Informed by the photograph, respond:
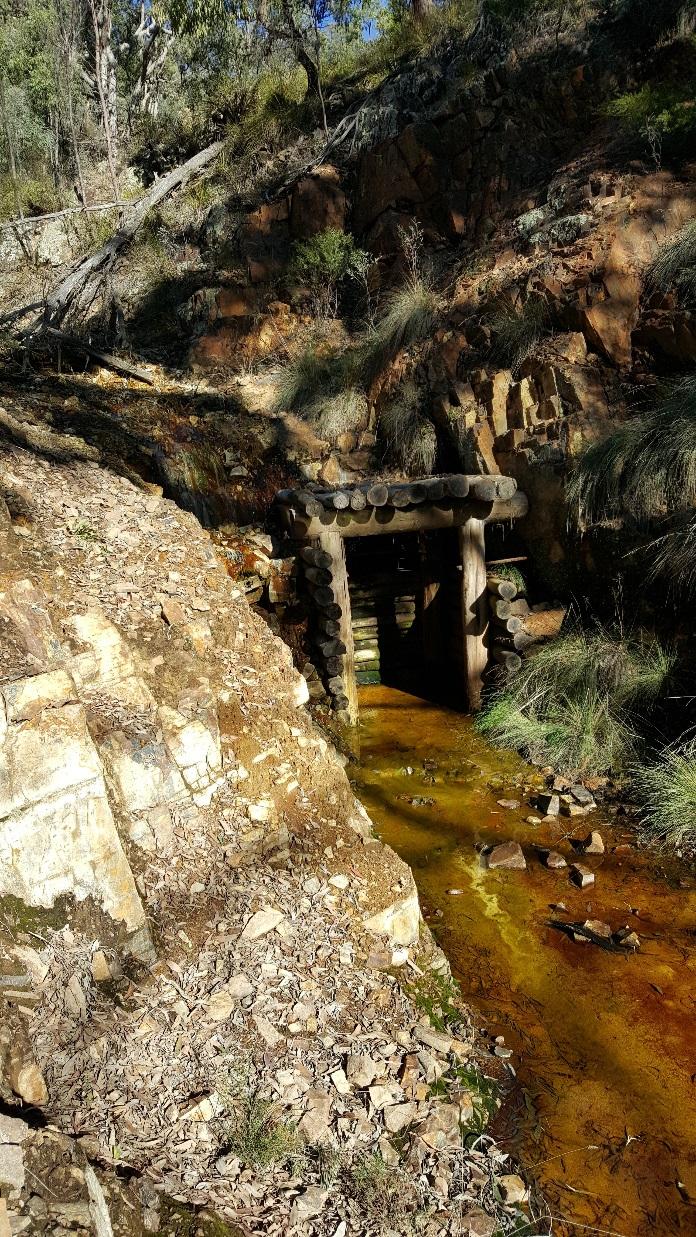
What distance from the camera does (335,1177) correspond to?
2.57 m

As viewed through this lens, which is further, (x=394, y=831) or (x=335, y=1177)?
(x=394, y=831)

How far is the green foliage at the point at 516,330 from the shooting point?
8.41 meters

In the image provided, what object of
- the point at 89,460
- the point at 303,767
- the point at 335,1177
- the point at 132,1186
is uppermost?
the point at 89,460

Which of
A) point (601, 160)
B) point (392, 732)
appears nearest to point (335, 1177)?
point (392, 732)

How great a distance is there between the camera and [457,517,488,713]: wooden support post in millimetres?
7277

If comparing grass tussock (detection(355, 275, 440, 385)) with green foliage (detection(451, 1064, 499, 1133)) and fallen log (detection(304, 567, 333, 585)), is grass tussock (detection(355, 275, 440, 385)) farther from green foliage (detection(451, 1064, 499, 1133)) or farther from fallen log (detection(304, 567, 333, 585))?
green foliage (detection(451, 1064, 499, 1133))

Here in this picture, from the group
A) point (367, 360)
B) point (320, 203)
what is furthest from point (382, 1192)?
point (320, 203)

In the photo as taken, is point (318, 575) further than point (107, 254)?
No

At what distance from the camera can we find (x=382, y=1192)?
2.57 m

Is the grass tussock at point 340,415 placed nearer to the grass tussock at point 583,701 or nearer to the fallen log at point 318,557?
the fallen log at point 318,557

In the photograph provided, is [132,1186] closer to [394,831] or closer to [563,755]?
[394,831]

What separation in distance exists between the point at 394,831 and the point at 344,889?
167 cm

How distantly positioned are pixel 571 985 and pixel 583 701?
2803 mm

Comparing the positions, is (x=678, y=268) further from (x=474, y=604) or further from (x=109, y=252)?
(x=109, y=252)
